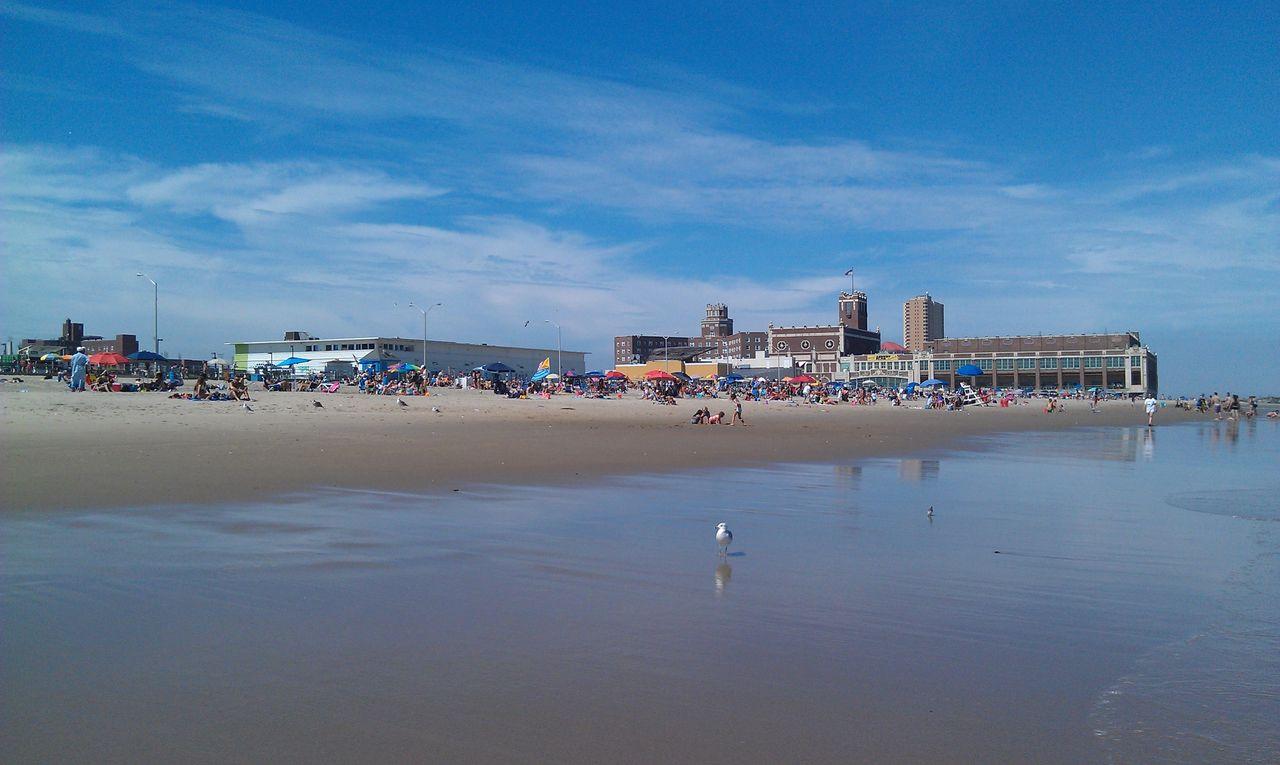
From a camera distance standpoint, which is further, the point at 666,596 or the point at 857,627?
the point at 666,596

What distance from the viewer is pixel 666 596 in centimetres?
575

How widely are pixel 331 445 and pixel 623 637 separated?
11580 mm

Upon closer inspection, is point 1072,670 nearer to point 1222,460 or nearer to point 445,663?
Answer: point 445,663

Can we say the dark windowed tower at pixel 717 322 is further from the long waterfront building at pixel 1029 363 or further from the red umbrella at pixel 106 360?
the red umbrella at pixel 106 360

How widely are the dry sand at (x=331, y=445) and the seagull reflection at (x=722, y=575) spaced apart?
5341 mm

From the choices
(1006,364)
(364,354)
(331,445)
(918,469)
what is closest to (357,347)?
(364,354)

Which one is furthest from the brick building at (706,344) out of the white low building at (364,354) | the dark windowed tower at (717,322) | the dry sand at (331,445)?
the dry sand at (331,445)

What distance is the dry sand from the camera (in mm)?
10078

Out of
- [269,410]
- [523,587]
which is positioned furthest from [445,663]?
[269,410]

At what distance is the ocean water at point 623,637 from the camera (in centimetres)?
348

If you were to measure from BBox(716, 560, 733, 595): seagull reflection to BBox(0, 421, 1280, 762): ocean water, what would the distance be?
0.11 feet

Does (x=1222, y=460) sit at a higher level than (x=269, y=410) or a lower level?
lower

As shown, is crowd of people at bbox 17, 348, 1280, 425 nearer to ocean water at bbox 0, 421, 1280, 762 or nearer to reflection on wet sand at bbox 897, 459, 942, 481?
reflection on wet sand at bbox 897, 459, 942, 481

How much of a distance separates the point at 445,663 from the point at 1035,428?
34.1 meters
